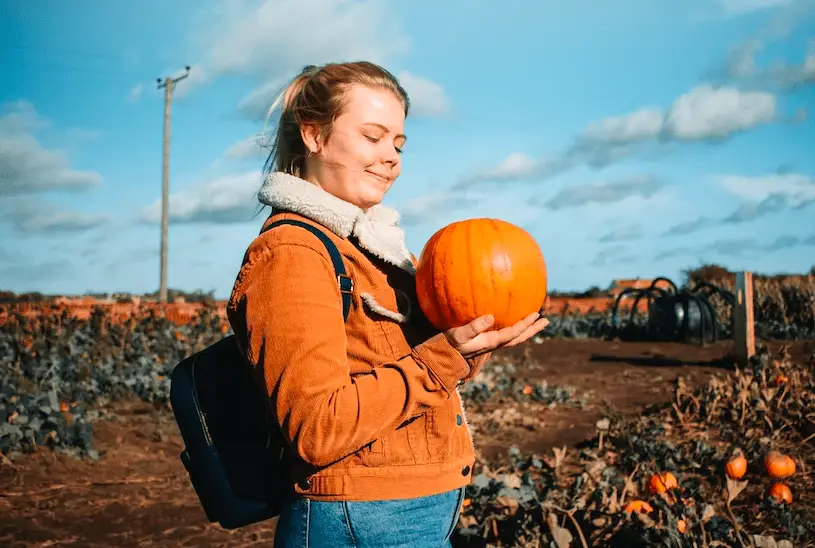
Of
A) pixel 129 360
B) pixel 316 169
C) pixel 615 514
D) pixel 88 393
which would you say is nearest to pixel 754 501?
pixel 615 514

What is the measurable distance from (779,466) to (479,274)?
314 centimetres

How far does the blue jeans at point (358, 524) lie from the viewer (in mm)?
1604

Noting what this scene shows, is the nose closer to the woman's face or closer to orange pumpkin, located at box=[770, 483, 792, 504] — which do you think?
the woman's face

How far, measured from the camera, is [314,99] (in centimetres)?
183

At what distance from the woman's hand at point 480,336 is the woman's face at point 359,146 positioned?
45cm

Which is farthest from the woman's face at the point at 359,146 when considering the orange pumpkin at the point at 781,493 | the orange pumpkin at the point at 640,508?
the orange pumpkin at the point at 781,493

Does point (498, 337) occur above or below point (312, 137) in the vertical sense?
below

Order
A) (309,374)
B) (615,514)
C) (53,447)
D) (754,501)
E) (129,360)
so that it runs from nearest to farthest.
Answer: (309,374), (615,514), (754,501), (53,447), (129,360)

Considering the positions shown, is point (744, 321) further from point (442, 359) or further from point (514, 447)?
point (442, 359)

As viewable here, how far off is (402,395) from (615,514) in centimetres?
208

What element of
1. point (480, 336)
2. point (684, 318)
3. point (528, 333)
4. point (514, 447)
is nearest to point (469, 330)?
point (480, 336)

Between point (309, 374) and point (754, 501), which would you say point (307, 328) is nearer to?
point (309, 374)

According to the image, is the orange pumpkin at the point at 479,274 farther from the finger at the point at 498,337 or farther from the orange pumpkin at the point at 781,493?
the orange pumpkin at the point at 781,493

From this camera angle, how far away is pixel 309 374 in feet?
4.69
